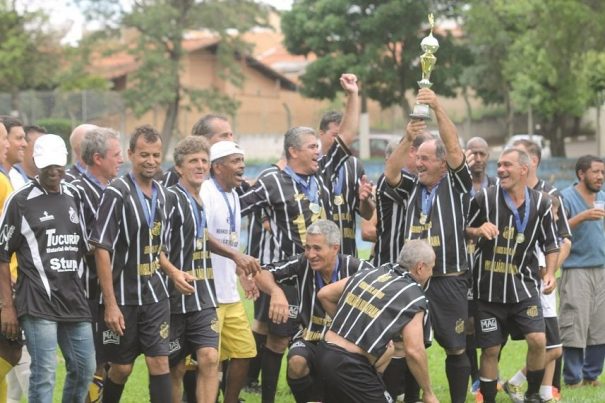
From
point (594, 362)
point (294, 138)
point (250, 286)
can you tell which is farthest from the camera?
point (594, 362)

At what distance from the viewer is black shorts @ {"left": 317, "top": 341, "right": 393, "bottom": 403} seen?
776 centimetres

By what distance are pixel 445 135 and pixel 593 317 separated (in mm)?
3530

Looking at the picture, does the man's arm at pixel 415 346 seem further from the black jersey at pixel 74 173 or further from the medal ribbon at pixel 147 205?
the black jersey at pixel 74 173

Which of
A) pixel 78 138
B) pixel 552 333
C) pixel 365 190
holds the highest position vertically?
pixel 78 138

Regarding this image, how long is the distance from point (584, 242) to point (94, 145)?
5321mm

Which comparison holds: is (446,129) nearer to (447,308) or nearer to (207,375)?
(447,308)

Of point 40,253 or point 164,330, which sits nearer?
point 40,253

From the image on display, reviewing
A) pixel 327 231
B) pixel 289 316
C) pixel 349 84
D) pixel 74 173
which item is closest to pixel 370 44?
pixel 349 84

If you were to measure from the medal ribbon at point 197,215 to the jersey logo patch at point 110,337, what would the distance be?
1.03 m

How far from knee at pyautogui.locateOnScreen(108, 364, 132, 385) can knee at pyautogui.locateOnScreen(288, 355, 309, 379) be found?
1.23m

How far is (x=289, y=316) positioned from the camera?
970 cm

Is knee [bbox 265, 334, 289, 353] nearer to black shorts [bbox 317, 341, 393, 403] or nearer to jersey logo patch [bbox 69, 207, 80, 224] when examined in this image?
black shorts [bbox 317, 341, 393, 403]

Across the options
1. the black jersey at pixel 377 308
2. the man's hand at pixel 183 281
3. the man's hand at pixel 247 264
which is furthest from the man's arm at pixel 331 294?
the man's hand at pixel 183 281

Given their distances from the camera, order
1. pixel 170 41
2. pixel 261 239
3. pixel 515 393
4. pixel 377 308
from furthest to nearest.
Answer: pixel 170 41, pixel 515 393, pixel 261 239, pixel 377 308
